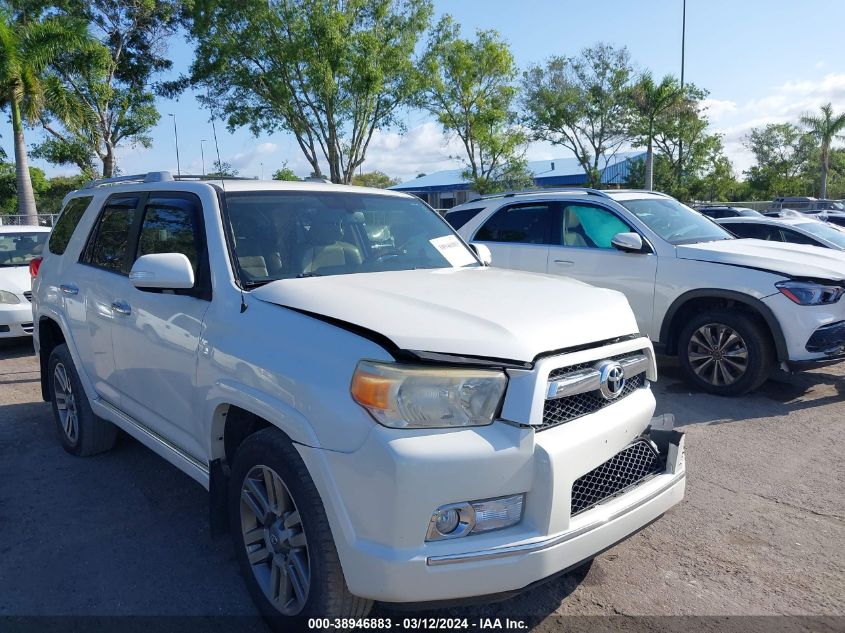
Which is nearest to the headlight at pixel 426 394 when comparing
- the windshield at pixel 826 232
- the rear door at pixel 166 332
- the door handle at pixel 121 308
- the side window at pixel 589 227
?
the rear door at pixel 166 332

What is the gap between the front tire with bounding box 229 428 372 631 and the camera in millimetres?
2336

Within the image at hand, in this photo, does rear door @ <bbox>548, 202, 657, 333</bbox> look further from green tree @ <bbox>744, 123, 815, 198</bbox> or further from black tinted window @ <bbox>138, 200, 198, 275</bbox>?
green tree @ <bbox>744, 123, 815, 198</bbox>

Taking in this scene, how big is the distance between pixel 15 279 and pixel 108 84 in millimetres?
18866

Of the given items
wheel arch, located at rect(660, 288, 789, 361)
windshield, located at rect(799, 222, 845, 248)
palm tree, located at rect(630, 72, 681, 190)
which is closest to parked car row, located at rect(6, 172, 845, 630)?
wheel arch, located at rect(660, 288, 789, 361)

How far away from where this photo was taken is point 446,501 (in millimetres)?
2160

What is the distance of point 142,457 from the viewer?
4691 millimetres

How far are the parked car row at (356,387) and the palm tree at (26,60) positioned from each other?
18.3 meters

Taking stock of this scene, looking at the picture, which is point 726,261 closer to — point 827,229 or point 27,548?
point 27,548

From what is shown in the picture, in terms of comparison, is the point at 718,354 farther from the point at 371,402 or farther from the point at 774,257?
the point at 371,402

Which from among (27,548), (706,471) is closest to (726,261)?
(706,471)

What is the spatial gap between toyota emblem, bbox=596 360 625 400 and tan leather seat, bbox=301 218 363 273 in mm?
1417

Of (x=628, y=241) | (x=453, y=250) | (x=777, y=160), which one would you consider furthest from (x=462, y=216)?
(x=777, y=160)

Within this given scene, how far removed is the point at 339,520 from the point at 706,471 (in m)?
2.98

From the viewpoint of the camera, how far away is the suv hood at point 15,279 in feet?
27.8
